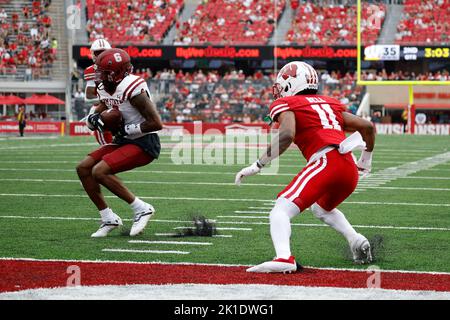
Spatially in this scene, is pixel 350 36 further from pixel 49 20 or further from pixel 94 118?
pixel 94 118

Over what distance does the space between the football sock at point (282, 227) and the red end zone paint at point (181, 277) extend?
167mm

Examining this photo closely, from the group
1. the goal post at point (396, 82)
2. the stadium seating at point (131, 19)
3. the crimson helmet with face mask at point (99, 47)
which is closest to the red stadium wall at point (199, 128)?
the goal post at point (396, 82)

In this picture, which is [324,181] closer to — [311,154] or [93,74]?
[311,154]

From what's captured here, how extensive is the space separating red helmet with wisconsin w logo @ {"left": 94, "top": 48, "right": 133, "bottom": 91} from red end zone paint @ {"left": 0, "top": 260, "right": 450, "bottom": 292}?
6.90 feet

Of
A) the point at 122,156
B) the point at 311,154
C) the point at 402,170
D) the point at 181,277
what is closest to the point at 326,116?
the point at 311,154

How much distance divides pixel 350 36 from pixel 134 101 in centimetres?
3099

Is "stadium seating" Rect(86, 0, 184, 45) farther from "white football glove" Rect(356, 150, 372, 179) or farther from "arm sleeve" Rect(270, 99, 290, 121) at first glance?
"arm sleeve" Rect(270, 99, 290, 121)

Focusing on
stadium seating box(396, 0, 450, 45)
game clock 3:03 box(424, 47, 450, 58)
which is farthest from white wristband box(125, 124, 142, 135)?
game clock 3:03 box(424, 47, 450, 58)

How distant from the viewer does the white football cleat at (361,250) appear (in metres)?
6.16

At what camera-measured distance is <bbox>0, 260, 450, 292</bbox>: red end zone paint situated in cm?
531

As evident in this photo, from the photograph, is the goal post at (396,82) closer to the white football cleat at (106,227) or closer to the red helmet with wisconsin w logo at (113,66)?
the red helmet with wisconsin w logo at (113,66)

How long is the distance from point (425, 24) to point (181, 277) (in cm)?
2921

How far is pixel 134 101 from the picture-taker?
7.71 metres
